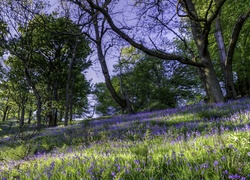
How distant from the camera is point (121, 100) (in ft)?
45.0

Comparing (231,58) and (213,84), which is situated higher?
(231,58)

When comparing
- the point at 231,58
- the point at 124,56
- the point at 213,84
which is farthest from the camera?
the point at 124,56

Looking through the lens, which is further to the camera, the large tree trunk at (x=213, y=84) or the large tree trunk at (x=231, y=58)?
the large tree trunk at (x=213, y=84)

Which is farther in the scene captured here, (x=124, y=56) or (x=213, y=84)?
(x=124, y=56)

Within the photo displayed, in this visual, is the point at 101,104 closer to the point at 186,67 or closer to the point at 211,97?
the point at 186,67

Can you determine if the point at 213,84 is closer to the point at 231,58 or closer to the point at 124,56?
the point at 231,58

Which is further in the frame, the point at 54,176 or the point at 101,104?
the point at 101,104

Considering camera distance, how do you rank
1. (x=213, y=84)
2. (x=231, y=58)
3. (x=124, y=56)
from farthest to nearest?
(x=124, y=56)
(x=231, y=58)
(x=213, y=84)

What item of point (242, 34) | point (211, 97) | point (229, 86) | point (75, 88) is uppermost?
point (242, 34)

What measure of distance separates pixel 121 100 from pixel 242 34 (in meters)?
14.4

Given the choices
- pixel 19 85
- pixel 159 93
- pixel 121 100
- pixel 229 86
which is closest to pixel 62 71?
pixel 19 85

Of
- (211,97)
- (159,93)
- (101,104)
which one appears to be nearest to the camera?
(211,97)

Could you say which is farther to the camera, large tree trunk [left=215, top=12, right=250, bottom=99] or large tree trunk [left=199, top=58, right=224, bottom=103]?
large tree trunk [left=199, top=58, right=224, bottom=103]

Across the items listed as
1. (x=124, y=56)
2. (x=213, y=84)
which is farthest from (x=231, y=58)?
(x=124, y=56)
